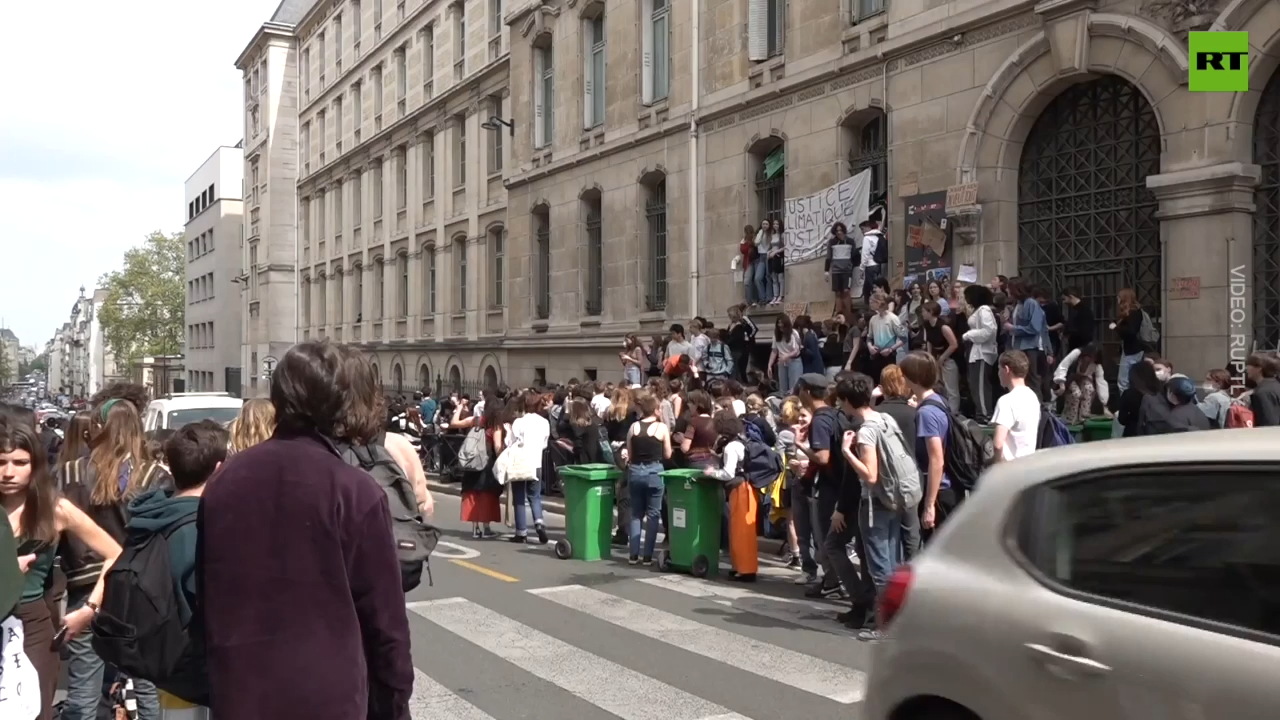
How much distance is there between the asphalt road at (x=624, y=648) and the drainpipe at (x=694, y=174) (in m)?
11.0

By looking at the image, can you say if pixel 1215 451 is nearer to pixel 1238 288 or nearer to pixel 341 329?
pixel 1238 288

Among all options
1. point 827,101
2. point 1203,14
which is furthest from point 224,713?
point 827,101

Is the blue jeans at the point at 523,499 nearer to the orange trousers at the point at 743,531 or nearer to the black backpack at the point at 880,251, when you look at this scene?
the orange trousers at the point at 743,531

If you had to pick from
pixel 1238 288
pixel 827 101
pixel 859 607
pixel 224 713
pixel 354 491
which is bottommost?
pixel 859 607

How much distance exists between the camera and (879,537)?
8.06m

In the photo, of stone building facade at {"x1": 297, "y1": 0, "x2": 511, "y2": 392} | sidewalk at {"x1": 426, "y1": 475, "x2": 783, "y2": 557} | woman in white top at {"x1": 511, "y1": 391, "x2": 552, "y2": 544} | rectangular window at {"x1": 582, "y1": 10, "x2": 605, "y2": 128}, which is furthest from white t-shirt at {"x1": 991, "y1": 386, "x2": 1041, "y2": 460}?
stone building facade at {"x1": 297, "y1": 0, "x2": 511, "y2": 392}

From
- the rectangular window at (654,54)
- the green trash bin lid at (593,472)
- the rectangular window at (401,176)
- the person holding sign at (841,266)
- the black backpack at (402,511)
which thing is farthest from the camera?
the rectangular window at (401,176)

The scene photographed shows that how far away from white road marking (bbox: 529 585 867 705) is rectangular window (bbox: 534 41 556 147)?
2053 cm

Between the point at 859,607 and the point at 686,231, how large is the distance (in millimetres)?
14409

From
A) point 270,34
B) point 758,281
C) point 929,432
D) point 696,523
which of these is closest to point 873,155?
point 758,281

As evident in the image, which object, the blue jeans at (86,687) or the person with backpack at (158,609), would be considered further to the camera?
the blue jeans at (86,687)

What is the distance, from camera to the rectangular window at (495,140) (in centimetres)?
3312

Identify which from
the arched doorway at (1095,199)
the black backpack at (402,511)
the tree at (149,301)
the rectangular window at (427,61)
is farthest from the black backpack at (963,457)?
the tree at (149,301)

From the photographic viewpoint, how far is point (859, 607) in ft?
27.6
